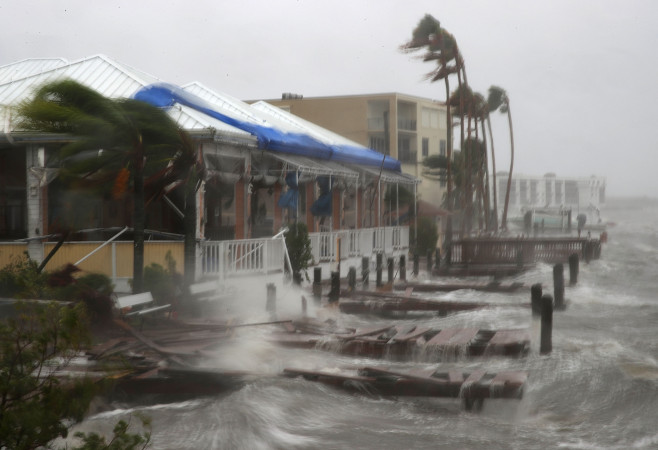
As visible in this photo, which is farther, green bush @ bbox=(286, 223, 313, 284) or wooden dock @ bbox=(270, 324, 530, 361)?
green bush @ bbox=(286, 223, 313, 284)

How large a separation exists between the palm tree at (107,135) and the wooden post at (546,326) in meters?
7.34

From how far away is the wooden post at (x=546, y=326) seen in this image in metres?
15.2

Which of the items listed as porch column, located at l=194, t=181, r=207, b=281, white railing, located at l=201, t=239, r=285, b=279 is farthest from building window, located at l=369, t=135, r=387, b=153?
porch column, located at l=194, t=181, r=207, b=281

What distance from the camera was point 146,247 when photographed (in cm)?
1633

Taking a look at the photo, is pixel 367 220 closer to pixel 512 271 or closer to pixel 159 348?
pixel 512 271

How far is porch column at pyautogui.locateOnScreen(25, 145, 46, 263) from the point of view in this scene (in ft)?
53.7

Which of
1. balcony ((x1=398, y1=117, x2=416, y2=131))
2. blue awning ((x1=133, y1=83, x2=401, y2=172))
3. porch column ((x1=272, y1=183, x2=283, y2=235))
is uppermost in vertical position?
balcony ((x1=398, y1=117, x2=416, y2=131))

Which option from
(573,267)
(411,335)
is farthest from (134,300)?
(573,267)

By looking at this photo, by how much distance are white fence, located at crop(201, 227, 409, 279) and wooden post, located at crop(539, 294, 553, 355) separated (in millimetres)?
6166

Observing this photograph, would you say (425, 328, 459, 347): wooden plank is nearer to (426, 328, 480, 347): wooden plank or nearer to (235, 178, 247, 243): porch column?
(426, 328, 480, 347): wooden plank

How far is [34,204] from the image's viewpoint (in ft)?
54.6

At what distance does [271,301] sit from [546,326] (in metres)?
5.57

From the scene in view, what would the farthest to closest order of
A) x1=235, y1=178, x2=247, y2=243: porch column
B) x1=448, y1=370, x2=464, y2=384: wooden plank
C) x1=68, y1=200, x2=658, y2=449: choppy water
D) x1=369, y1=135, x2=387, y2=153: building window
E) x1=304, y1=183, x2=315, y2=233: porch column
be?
x1=369, y1=135, x2=387, y2=153: building window < x1=304, y1=183, x2=315, y2=233: porch column < x1=235, y1=178, x2=247, y2=243: porch column < x1=448, y1=370, x2=464, y2=384: wooden plank < x1=68, y1=200, x2=658, y2=449: choppy water

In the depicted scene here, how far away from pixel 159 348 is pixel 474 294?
46.6 feet
